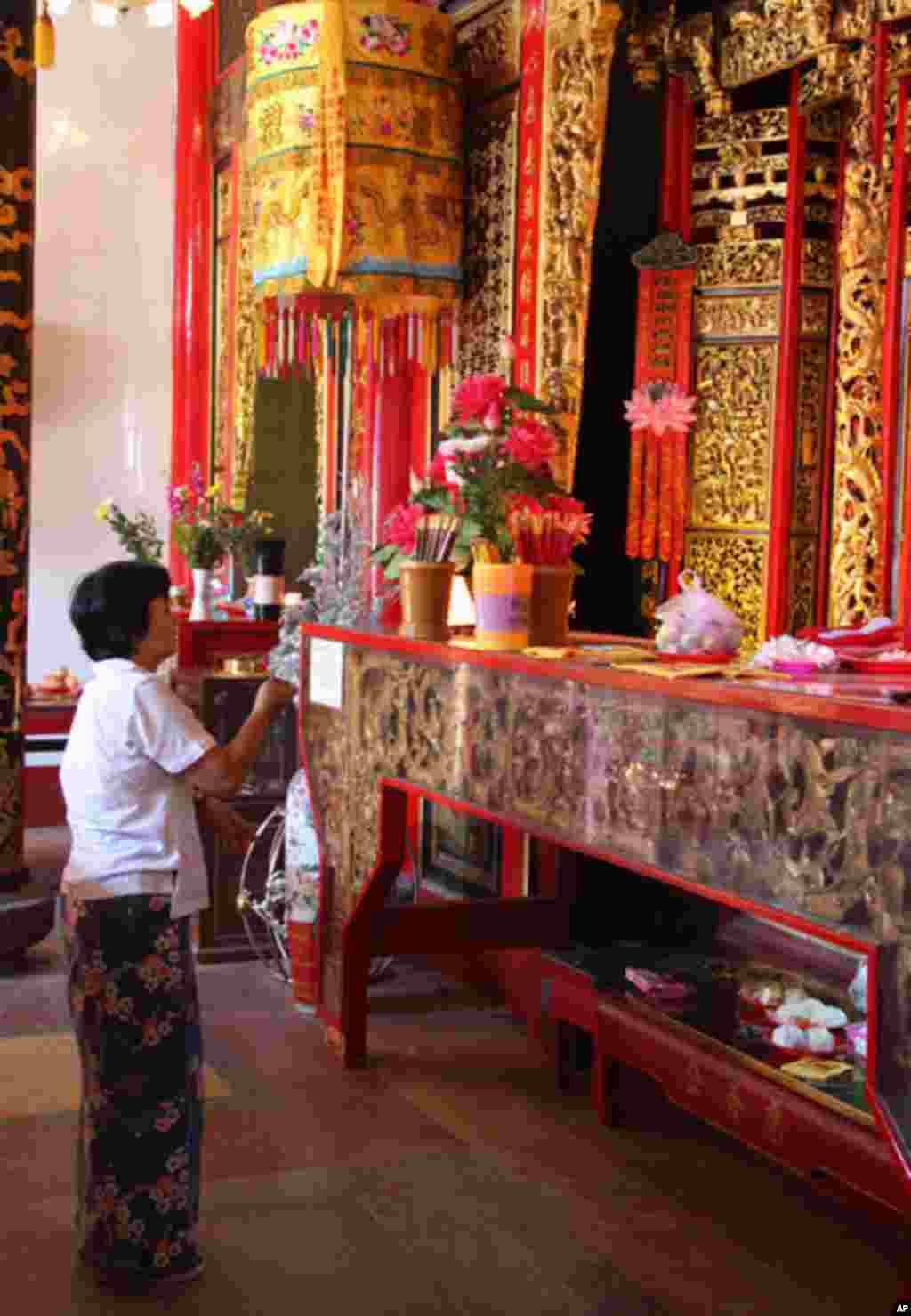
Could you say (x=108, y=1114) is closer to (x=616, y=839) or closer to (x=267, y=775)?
(x=616, y=839)

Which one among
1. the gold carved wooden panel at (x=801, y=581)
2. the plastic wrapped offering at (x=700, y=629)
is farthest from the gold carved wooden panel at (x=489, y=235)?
the plastic wrapped offering at (x=700, y=629)

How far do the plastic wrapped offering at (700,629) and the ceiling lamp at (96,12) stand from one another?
9.16 feet

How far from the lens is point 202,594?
620 centimetres

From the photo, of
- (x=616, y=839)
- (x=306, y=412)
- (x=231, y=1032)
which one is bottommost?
(x=231, y=1032)

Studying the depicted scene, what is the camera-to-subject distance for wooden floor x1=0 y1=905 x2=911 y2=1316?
2.73 meters

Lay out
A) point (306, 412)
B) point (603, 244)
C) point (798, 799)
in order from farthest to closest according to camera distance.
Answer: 1. point (306, 412)
2. point (603, 244)
3. point (798, 799)

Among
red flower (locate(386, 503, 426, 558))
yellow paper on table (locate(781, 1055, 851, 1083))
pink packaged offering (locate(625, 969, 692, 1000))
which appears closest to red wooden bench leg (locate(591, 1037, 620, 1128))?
pink packaged offering (locate(625, 969, 692, 1000))

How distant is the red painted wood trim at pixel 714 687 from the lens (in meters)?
2.24

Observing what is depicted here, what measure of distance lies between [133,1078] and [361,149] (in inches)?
116

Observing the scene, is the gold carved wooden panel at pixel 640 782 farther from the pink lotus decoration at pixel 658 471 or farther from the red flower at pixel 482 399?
the pink lotus decoration at pixel 658 471

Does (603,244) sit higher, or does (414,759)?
(603,244)

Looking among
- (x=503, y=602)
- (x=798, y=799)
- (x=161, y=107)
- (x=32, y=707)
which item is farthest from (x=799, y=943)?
(x=161, y=107)

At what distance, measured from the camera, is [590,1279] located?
278 centimetres

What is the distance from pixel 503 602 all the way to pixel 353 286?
5.70 ft
